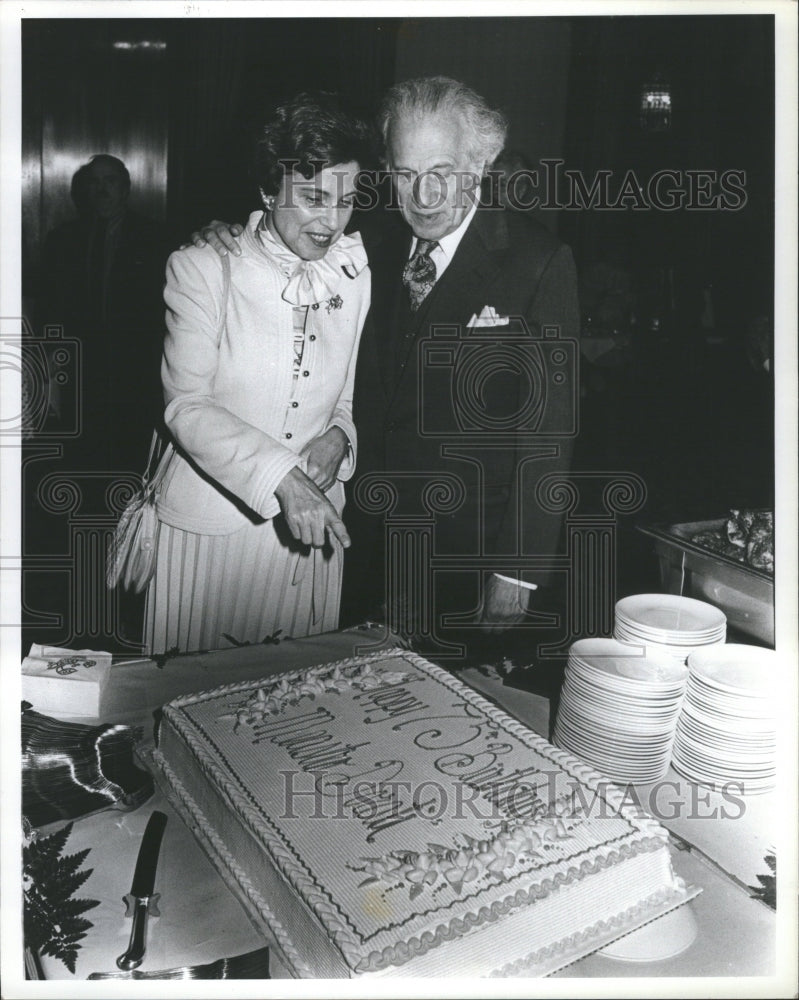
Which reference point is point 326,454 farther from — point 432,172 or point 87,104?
point 87,104

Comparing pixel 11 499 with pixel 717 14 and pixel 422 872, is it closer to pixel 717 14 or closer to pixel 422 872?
pixel 422 872

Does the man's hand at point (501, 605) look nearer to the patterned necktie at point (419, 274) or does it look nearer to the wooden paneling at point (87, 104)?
the patterned necktie at point (419, 274)

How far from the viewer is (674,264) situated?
202 centimetres

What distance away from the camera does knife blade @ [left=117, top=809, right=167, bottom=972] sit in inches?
61.8

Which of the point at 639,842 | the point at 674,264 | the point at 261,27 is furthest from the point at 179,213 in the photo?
the point at 639,842

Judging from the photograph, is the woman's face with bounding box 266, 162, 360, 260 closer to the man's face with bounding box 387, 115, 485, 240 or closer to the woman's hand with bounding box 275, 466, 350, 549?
the man's face with bounding box 387, 115, 485, 240

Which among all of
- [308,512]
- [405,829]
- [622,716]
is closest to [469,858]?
[405,829]

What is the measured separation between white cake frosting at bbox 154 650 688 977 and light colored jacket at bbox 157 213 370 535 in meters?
0.44

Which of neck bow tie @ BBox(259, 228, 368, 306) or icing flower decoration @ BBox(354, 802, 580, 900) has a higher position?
neck bow tie @ BBox(259, 228, 368, 306)

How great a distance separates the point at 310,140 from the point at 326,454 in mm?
660

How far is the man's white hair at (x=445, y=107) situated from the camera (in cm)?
194

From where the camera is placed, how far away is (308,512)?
212cm
